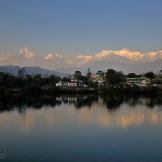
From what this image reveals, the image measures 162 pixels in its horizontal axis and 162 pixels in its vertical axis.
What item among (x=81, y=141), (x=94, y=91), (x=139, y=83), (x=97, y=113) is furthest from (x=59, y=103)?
(x=139, y=83)

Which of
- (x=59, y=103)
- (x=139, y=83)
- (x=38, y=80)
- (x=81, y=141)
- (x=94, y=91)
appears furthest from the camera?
(x=139, y=83)

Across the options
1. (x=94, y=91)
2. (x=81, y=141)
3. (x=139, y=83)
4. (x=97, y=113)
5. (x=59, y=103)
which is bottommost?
(x=81, y=141)

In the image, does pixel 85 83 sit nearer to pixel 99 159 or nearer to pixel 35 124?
pixel 35 124

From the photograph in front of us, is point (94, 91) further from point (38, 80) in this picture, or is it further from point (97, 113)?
point (97, 113)

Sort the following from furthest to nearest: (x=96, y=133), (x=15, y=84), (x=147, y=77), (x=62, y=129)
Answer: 1. (x=147, y=77)
2. (x=15, y=84)
3. (x=62, y=129)
4. (x=96, y=133)

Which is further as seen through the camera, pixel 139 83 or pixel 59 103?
pixel 139 83

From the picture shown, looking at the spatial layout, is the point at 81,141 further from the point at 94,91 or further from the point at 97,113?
the point at 94,91

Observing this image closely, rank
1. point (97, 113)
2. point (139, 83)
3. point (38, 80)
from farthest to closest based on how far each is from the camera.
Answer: point (139, 83) < point (38, 80) < point (97, 113)

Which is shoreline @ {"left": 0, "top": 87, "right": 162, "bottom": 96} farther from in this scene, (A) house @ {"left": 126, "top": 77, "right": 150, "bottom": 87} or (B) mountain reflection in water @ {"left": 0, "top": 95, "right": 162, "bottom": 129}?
(B) mountain reflection in water @ {"left": 0, "top": 95, "right": 162, "bottom": 129}

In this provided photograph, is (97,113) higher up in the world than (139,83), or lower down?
lower down

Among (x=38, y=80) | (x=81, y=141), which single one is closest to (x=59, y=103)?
(x=81, y=141)

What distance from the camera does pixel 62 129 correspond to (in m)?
20.9

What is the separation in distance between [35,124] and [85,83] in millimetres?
62713

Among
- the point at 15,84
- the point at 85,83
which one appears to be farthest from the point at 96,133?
the point at 85,83
